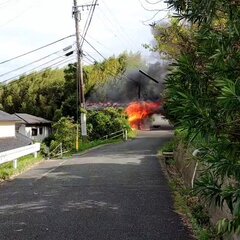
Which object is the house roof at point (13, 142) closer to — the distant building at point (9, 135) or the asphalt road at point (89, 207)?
the distant building at point (9, 135)

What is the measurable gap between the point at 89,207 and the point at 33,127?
3806cm

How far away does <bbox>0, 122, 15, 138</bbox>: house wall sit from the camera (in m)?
33.0

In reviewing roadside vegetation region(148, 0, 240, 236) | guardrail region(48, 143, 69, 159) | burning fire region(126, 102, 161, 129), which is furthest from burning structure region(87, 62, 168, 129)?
roadside vegetation region(148, 0, 240, 236)

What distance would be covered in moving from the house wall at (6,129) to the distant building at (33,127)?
7.23 meters

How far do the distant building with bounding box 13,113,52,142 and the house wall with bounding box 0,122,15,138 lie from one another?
723cm

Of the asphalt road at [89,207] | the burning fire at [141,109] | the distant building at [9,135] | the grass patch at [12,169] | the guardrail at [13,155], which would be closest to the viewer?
the asphalt road at [89,207]

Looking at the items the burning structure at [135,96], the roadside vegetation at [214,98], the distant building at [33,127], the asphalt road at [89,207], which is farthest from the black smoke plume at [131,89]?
the roadside vegetation at [214,98]

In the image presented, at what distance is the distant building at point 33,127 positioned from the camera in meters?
44.0

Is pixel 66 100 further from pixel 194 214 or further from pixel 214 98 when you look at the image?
pixel 214 98

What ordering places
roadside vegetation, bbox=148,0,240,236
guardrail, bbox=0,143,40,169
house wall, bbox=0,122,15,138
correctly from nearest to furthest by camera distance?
roadside vegetation, bbox=148,0,240,236 → guardrail, bbox=0,143,40,169 → house wall, bbox=0,122,15,138

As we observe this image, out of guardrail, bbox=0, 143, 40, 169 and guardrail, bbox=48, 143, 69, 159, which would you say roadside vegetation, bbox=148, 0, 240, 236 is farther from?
guardrail, bbox=48, 143, 69, 159

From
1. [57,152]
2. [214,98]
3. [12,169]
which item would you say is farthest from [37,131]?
[214,98]

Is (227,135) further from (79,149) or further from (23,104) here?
(23,104)

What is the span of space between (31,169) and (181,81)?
44.6 feet
